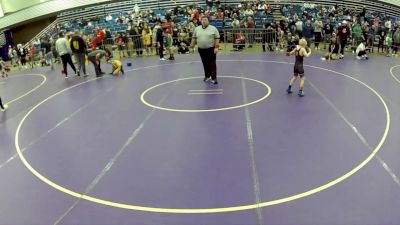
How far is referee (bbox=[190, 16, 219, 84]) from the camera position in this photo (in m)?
12.5

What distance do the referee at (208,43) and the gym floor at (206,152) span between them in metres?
0.62

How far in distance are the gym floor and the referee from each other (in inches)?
24.3

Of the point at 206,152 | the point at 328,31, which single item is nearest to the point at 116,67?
the point at 206,152

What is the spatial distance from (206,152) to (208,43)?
575 centimetres

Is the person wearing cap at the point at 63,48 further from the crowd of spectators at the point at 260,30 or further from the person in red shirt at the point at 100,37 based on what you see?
the person in red shirt at the point at 100,37

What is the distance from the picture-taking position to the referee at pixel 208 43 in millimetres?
12461

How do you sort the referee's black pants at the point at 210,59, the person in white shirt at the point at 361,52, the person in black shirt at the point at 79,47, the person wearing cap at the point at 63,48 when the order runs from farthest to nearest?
the person in white shirt at the point at 361,52 → the person in black shirt at the point at 79,47 → the person wearing cap at the point at 63,48 → the referee's black pants at the point at 210,59

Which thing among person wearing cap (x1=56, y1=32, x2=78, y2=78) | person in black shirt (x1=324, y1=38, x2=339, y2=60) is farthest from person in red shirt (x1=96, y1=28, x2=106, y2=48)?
person in black shirt (x1=324, y1=38, x2=339, y2=60)

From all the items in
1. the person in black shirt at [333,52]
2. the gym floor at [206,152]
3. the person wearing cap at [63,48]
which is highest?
the person wearing cap at [63,48]

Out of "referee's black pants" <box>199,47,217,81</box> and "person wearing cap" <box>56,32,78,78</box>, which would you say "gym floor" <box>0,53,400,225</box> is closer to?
"referee's black pants" <box>199,47,217,81</box>

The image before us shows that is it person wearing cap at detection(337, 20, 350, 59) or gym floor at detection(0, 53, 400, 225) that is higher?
person wearing cap at detection(337, 20, 350, 59)

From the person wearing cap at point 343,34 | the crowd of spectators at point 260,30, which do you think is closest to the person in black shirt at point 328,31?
the crowd of spectators at point 260,30

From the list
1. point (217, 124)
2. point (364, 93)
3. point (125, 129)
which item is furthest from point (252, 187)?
point (364, 93)

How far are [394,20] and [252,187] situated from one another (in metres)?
17.0
